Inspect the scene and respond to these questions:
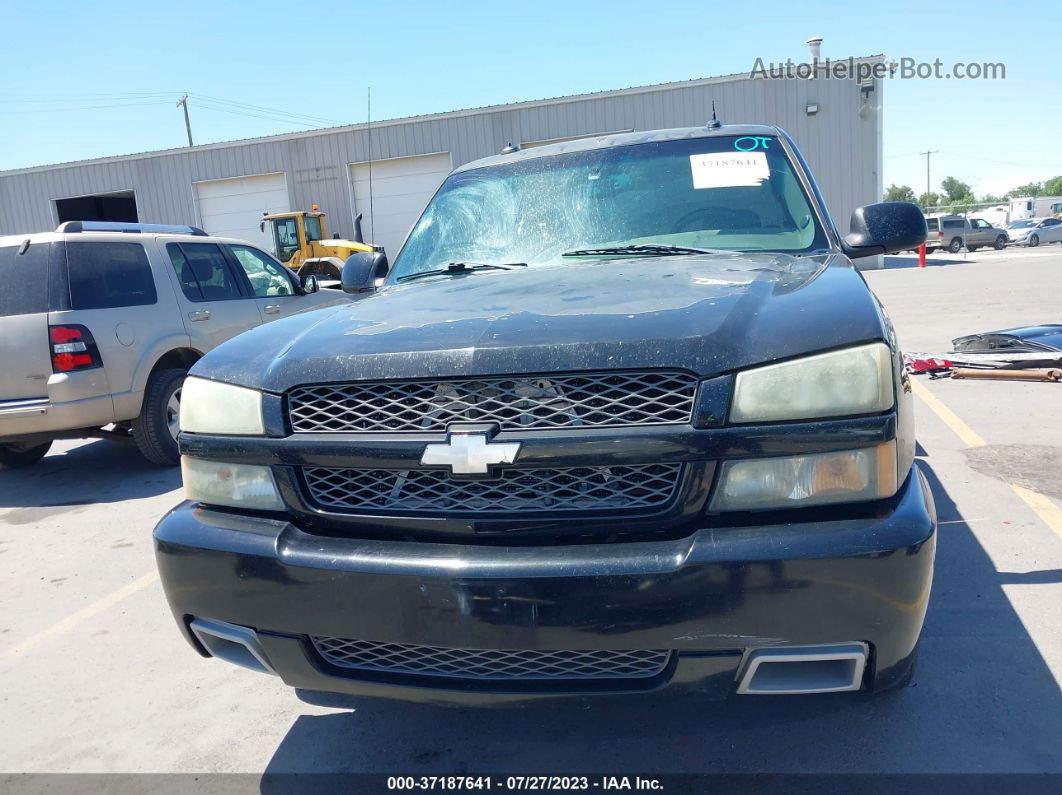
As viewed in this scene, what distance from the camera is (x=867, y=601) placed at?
172cm

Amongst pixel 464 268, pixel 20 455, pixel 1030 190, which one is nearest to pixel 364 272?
pixel 464 268

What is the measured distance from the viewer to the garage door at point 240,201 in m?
30.3

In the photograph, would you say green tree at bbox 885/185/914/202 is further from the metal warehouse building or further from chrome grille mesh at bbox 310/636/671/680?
chrome grille mesh at bbox 310/636/671/680

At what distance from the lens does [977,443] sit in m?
5.27

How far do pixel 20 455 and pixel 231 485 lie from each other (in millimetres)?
5690

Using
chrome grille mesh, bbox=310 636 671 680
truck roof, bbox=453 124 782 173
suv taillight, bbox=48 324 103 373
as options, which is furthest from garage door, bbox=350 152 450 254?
chrome grille mesh, bbox=310 636 671 680

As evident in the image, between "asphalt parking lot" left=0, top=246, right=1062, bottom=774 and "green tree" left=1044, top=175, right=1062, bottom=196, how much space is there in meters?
109

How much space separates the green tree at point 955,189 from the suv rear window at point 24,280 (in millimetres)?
119489

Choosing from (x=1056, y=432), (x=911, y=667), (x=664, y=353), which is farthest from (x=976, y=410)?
(x=664, y=353)

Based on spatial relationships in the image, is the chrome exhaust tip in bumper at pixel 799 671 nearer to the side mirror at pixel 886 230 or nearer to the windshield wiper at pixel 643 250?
the windshield wiper at pixel 643 250

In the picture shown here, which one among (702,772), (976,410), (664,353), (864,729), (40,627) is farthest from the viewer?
(976,410)

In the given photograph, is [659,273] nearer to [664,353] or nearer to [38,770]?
[664,353]

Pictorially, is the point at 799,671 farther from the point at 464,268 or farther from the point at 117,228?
the point at 117,228

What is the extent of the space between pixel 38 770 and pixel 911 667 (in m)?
2.59
